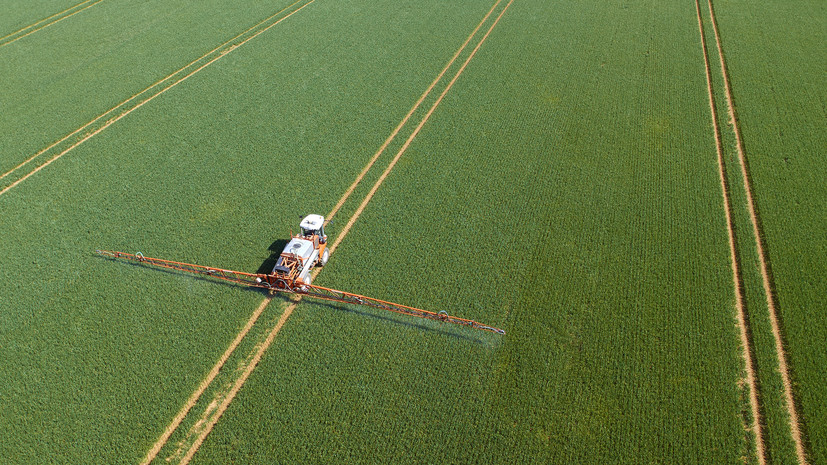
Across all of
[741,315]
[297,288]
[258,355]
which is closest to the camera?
[258,355]

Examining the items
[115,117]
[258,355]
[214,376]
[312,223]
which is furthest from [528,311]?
[115,117]

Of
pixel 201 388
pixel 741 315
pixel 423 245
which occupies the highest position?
pixel 423 245

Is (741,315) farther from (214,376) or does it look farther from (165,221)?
(165,221)

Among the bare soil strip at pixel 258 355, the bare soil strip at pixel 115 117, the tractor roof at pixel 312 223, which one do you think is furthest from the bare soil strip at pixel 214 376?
the bare soil strip at pixel 115 117

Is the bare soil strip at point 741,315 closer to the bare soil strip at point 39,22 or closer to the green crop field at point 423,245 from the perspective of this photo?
the green crop field at point 423,245

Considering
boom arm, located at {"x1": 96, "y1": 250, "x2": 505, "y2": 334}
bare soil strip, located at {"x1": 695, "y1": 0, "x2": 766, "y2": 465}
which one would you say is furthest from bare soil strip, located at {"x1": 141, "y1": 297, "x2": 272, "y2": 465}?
bare soil strip, located at {"x1": 695, "y1": 0, "x2": 766, "y2": 465}

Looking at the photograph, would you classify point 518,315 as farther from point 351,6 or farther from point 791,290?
point 351,6

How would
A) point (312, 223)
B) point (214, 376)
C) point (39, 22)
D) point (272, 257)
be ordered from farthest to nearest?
point (39, 22), point (272, 257), point (312, 223), point (214, 376)
